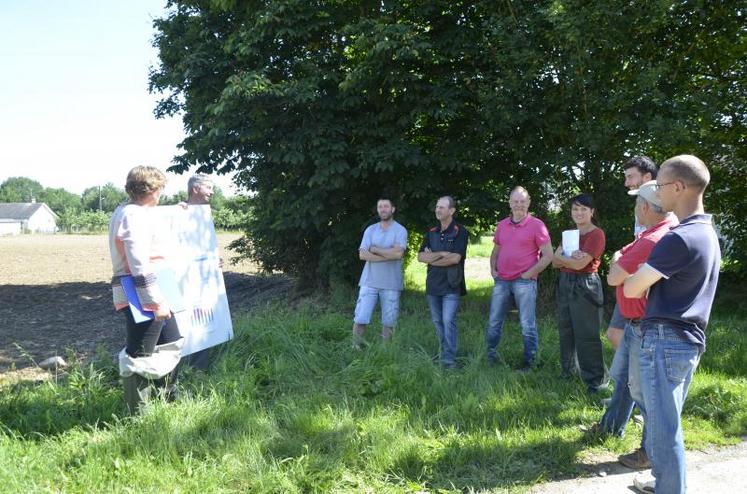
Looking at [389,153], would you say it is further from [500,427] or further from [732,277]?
[732,277]

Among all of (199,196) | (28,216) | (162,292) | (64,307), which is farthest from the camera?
(28,216)

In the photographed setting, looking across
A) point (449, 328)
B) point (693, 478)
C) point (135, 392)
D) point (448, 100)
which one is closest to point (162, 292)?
point (135, 392)

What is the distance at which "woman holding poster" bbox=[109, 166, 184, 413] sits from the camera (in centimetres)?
414

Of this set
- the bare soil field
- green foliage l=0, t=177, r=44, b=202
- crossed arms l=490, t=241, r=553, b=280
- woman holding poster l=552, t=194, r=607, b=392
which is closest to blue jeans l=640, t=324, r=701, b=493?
woman holding poster l=552, t=194, r=607, b=392

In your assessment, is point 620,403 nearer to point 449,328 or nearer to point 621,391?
point 621,391

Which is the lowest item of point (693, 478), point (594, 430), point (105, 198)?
point (693, 478)

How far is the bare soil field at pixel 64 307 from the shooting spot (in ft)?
26.5

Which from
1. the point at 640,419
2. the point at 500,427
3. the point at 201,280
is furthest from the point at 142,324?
the point at 640,419

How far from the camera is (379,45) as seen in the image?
8.19 metres

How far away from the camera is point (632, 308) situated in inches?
156

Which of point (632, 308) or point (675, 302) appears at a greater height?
point (675, 302)

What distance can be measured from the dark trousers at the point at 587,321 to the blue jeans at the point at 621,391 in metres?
0.97

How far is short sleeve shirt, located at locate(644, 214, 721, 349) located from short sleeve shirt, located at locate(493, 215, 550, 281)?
9.52ft

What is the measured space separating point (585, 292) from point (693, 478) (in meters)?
1.92
